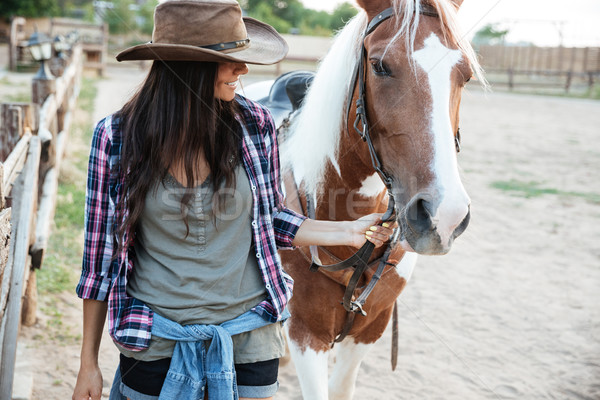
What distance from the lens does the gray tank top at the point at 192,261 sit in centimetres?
152

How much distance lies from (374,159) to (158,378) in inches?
37.3

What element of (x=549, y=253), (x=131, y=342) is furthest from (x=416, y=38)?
(x=549, y=253)

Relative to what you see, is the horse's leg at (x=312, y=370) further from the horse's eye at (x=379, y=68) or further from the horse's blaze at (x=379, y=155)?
the horse's eye at (x=379, y=68)

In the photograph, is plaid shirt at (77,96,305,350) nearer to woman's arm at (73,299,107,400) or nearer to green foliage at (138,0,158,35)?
woman's arm at (73,299,107,400)

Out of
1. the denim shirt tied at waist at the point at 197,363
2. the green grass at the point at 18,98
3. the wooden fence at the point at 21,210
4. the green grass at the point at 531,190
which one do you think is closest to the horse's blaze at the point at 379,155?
the denim shirt tied at waist at the point at 197,363

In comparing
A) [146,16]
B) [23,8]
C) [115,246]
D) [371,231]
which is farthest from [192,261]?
[23,8]

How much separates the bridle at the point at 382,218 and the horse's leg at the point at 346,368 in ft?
0.62

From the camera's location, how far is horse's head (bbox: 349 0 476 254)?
1.52 metres

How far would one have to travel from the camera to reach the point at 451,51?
5.46 feet

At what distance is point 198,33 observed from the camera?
1.49 metres

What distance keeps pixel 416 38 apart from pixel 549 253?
4739 mm

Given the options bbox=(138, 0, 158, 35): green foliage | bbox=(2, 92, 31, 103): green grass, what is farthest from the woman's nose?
bbox=(138, 0, 158, 35): green foliage

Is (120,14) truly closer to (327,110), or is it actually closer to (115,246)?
(327,110)

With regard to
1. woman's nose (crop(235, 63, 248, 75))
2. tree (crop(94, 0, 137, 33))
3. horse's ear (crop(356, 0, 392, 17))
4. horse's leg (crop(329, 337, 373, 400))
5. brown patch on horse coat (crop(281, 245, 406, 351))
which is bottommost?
horse's leg (crop(329, 337, 373, 400))
